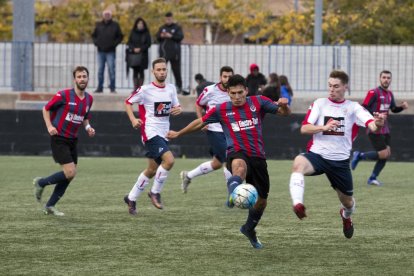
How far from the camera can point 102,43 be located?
24.9 m

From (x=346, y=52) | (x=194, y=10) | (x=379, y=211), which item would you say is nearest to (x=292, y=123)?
(x=346, y=52)

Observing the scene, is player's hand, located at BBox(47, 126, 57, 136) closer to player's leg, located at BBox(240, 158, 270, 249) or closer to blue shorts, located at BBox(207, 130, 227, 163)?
blue shorts, located at BBox(207, 130, 227, 163)

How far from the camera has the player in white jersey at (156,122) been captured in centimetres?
1418

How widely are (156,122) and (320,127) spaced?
395cm

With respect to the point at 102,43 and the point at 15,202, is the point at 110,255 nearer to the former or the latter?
the point at 15,202

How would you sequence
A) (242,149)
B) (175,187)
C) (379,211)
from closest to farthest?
(242,149) → (379,211) → (175,187)

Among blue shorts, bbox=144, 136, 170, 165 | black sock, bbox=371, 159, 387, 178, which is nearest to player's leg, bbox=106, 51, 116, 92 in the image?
black sock, bbox=371, 159, 387, 178

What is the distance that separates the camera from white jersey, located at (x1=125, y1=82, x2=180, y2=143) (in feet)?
46.9

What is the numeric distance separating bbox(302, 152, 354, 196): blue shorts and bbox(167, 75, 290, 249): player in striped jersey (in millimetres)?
470

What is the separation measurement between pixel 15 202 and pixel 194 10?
3493 centimetres

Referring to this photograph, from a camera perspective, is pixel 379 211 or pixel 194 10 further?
pixel 194 10

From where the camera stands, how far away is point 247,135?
11.0m

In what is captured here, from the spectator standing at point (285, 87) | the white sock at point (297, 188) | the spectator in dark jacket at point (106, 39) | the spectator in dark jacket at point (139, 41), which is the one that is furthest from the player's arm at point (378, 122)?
the spectator in dark jacket at point (106, 39)

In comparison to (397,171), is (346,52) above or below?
above
